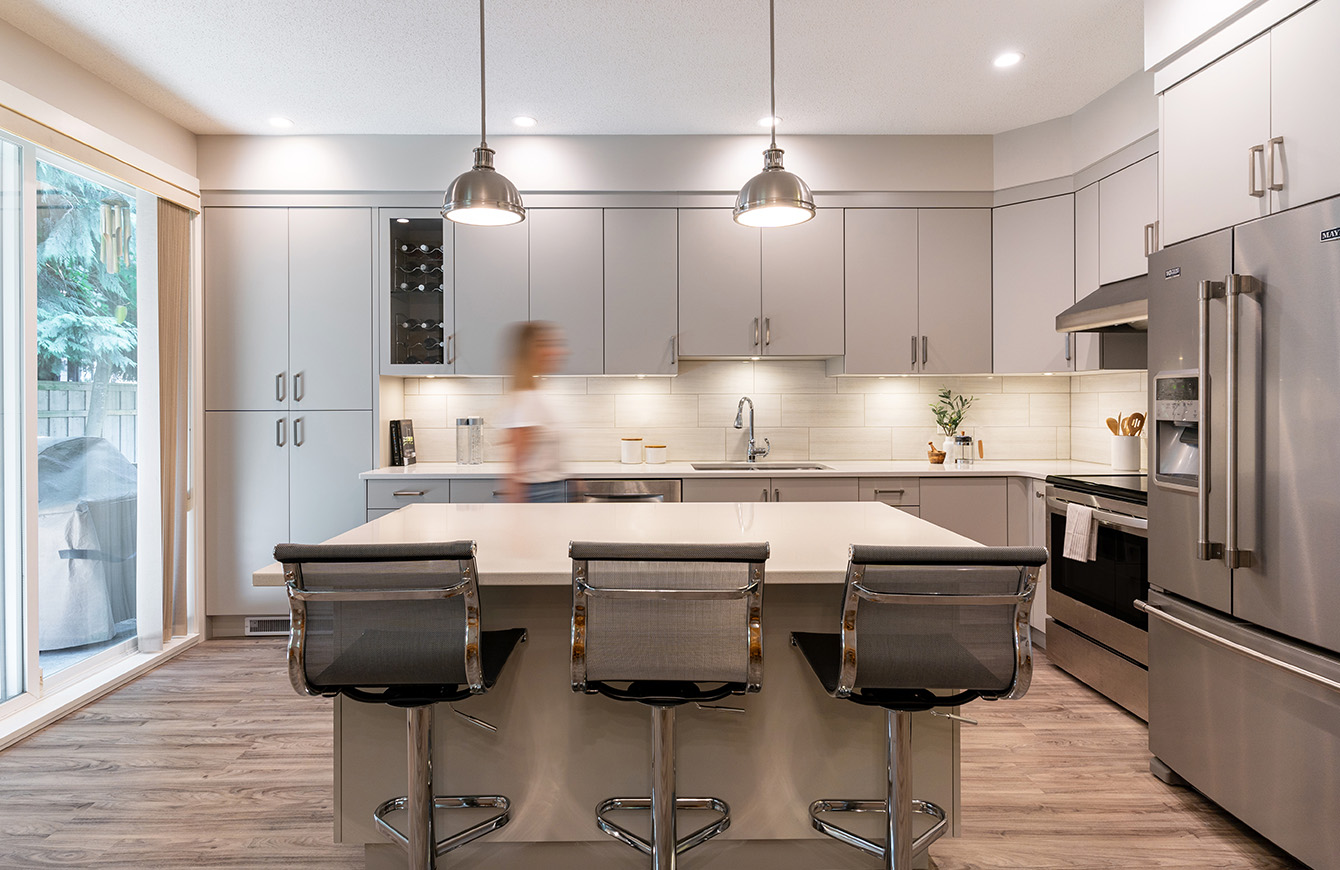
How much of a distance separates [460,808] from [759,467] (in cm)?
267

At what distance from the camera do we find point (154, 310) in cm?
373

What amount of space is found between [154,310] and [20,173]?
88cm

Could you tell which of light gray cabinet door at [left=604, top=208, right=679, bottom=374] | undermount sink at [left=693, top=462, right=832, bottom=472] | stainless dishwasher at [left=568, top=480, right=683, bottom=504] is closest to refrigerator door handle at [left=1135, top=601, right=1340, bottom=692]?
undermount sink at [left=693, top=462, right=832, bottom=472]

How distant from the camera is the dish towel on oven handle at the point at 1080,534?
310 centimetres

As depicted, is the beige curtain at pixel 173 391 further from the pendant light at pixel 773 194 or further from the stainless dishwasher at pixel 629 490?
the pendant light at pixel 773 194

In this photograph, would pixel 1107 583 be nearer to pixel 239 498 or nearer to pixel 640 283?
pixel 640 283

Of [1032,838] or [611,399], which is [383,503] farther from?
[1032,838]

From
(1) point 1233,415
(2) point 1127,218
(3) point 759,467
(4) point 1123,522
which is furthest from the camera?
(3) point 759,467

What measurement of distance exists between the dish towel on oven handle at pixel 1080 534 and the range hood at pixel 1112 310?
2.70ft

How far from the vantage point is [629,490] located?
12.9ft

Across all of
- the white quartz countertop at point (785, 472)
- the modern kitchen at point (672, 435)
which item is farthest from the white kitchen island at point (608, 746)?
the white quartz countertop at point (785, 472)

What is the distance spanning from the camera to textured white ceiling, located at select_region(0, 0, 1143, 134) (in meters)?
2.84

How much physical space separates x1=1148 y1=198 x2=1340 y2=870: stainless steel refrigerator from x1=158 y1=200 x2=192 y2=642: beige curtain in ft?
14.5

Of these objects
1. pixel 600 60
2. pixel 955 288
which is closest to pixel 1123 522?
pixel 955 288
